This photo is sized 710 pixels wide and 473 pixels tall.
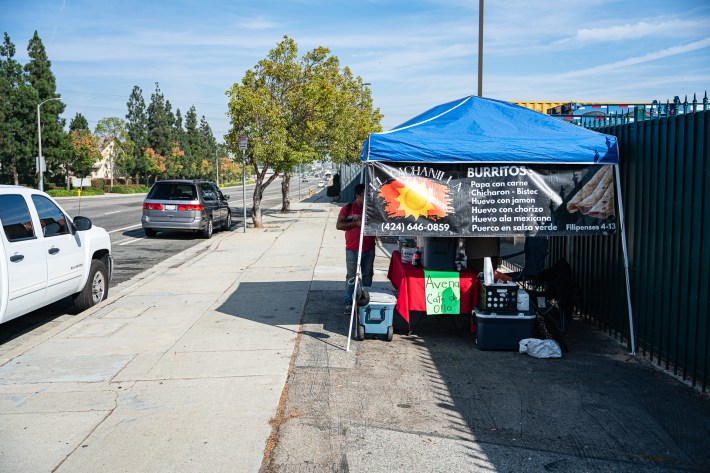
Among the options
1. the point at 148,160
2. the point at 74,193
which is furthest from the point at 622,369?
the point at 148,160

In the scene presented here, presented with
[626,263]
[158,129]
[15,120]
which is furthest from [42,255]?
[158,129]

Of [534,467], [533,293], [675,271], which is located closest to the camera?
[534,467]

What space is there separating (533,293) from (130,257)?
11055 millimetres

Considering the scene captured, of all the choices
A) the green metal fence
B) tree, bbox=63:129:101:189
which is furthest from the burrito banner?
tree, bbox=63:129:101:189

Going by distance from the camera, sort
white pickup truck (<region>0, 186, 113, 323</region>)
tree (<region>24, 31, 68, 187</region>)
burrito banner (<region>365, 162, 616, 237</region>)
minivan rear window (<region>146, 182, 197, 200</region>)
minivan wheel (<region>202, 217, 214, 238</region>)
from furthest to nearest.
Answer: tree (<region>24, 31, 68, 187</region>) → minivan wheel (<region>202, 217, 214, 238</region>) → minivan rear window (<region>146, 182, 197, 200</region>) → burrito banner (<region>365, 162, 616, 237</region>) → white pickup truck (<region>0, 186, 113, 323</region>)

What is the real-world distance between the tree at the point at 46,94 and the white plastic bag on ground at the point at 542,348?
55601 millimetres

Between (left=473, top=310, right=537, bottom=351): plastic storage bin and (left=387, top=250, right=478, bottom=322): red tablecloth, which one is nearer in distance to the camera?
(left=473, top=310, right=537, bottom=351): plastic storage bin

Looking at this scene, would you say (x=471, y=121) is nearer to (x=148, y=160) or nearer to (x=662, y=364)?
(x=662, y=364)

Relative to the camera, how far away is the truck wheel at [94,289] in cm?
930

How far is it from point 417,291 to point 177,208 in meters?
13.4

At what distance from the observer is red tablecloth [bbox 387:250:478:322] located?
7.68 meters

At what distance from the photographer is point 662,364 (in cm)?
668

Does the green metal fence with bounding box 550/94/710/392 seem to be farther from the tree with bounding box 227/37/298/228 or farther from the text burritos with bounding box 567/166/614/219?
the tree with bounding box 227/37/298/228

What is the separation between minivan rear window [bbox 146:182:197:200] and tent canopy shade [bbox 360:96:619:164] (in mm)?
13619
